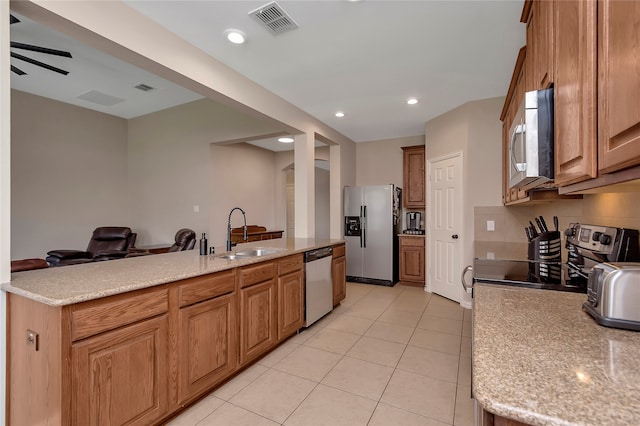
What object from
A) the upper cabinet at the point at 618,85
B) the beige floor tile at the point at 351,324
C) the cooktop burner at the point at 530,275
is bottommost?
the beige floor tile at the point at 351,324

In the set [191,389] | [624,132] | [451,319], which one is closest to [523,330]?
[624,132]

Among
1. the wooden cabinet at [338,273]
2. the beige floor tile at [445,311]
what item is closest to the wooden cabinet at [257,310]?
the wooden cabinet at [338,273]

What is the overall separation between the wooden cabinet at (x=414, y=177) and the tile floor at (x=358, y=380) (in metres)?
2.15

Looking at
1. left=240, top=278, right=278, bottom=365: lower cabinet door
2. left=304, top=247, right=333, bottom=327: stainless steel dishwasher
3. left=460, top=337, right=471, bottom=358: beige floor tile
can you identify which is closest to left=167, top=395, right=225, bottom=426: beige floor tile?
left=240, top=278, right=278, bottom=365: lower cabinet door

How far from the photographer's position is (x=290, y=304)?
2.77 metres

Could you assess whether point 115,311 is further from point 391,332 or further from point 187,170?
point 187,170

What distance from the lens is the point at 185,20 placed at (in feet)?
6.81

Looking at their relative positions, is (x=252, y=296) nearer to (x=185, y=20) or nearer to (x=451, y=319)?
(x=185, y=20)

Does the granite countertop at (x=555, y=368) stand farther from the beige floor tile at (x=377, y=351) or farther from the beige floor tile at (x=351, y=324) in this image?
the beige floor tile at (x=351, y=324)

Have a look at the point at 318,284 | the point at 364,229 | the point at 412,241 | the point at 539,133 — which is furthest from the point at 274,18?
the point at 412,241

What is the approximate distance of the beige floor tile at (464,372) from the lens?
212cm

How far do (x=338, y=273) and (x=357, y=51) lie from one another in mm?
2470

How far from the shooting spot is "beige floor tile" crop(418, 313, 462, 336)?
3.03 meters

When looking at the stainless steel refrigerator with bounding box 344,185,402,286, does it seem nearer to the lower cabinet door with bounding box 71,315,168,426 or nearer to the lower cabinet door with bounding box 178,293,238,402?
the lower cabinet door with bounding box 178,293,238,402
